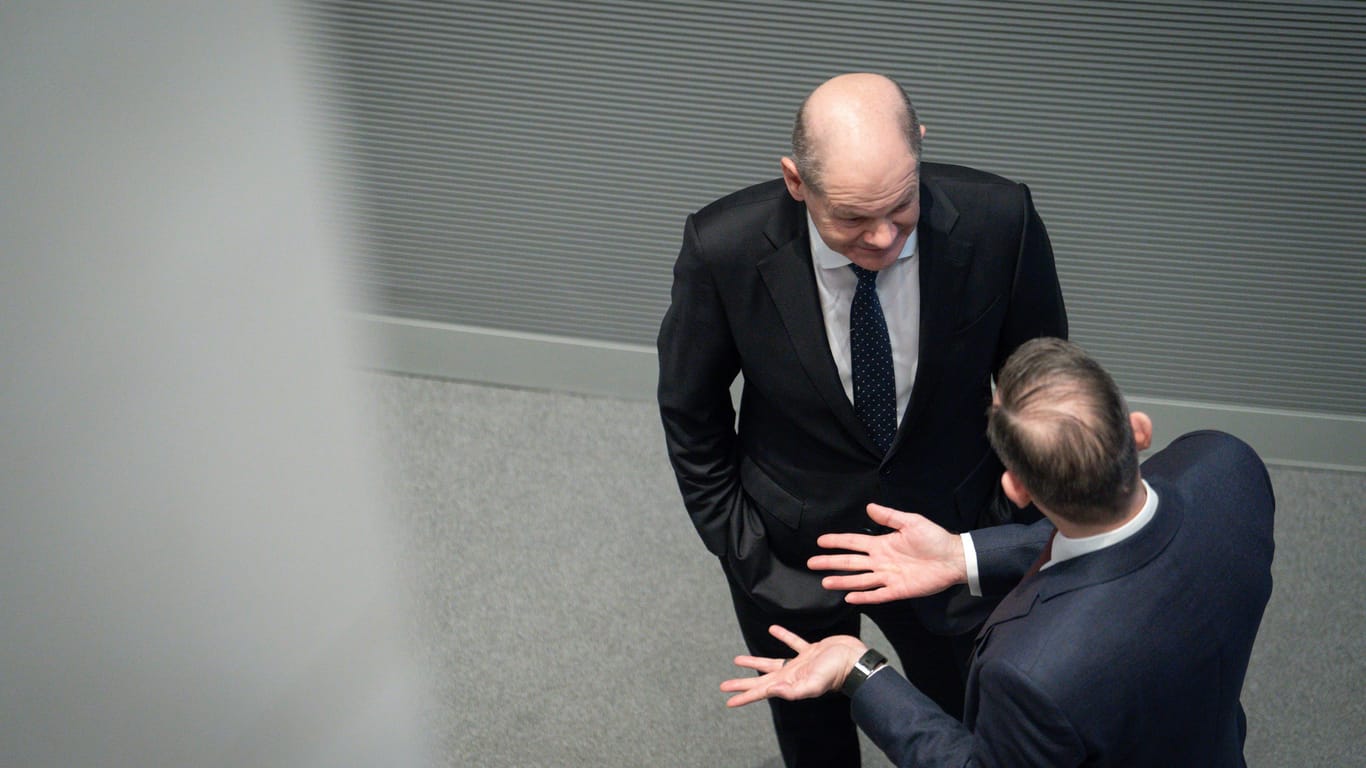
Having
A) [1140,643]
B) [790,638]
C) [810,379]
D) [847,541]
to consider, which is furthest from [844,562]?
[1140,643]

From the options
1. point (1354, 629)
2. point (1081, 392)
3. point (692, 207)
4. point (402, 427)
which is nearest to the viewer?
point (1081, 392)

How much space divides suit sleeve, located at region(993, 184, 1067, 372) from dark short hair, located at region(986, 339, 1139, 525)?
0.38m

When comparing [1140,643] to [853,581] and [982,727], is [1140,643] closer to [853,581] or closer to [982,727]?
[982,727]

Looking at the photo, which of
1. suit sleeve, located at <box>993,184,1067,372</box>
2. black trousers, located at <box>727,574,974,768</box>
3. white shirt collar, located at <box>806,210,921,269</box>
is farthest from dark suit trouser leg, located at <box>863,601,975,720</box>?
white shirt collar, located at <box>806,210,921,269</box>

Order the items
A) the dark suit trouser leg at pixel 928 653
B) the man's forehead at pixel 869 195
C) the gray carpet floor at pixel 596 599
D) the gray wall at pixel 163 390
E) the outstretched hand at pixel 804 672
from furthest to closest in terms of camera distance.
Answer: the gray carpet floor at pixel 596 599 → the dark suit trouser leg at pixel 928 653 → the outstretched hand at pixel 804 672 → the man's forehead at pixel 869 195 → the gray wall at pixel 163 390

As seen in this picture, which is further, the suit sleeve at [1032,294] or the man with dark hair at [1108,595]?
the suit sleeve at [1032,294]

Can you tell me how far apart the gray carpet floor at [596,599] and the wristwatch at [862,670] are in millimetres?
869

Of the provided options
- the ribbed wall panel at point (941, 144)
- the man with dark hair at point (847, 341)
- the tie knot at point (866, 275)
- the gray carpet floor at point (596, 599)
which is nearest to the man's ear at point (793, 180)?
the man with dark hair at point (847, 341)

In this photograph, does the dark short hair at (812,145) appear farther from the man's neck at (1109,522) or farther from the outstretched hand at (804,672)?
the outstretched hand at (804,672)

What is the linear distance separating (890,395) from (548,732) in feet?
3.85

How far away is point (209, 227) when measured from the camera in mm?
869

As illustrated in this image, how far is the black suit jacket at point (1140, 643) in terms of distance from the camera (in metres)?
1.17

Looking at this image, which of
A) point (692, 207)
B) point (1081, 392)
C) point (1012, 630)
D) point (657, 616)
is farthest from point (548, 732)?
point (1081, 392)

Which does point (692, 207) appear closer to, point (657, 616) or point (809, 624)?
point (657, 616)
